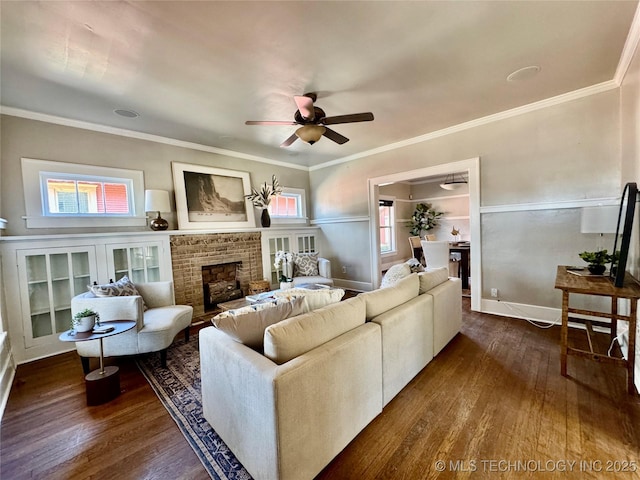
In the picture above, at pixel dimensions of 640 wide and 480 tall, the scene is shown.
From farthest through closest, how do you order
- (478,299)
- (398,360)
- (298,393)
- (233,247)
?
(233,247) < (478,299) < (398,360) < (298,393)

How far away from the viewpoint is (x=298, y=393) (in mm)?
1235

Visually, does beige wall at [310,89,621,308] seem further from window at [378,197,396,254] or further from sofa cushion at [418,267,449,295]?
window at [378,197,396,254]

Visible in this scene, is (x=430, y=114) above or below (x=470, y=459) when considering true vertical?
above

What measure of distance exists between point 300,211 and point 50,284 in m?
4.14

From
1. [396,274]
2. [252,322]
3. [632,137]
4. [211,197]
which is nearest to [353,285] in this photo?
[396,274]

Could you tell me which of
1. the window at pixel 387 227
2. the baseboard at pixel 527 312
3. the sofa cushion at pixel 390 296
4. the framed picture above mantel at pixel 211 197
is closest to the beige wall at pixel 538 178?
the baseboard at pixel 527 312

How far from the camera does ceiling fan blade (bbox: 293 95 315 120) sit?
225 cm

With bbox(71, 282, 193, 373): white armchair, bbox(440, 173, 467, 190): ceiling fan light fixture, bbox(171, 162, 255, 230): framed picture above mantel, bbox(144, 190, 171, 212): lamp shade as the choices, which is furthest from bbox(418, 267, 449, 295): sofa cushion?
bbox(440, 173, 467, 190): ceiling fan light fixture

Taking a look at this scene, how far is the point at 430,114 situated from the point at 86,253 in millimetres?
4631

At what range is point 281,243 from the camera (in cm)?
518

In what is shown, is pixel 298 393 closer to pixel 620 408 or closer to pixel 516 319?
pixel 620 408

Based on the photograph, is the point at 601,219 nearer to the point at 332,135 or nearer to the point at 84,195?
the point at 332,135

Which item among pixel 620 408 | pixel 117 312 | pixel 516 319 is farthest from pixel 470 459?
pixel 117 312

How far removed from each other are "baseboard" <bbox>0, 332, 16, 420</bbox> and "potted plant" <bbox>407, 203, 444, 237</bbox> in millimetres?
8143
